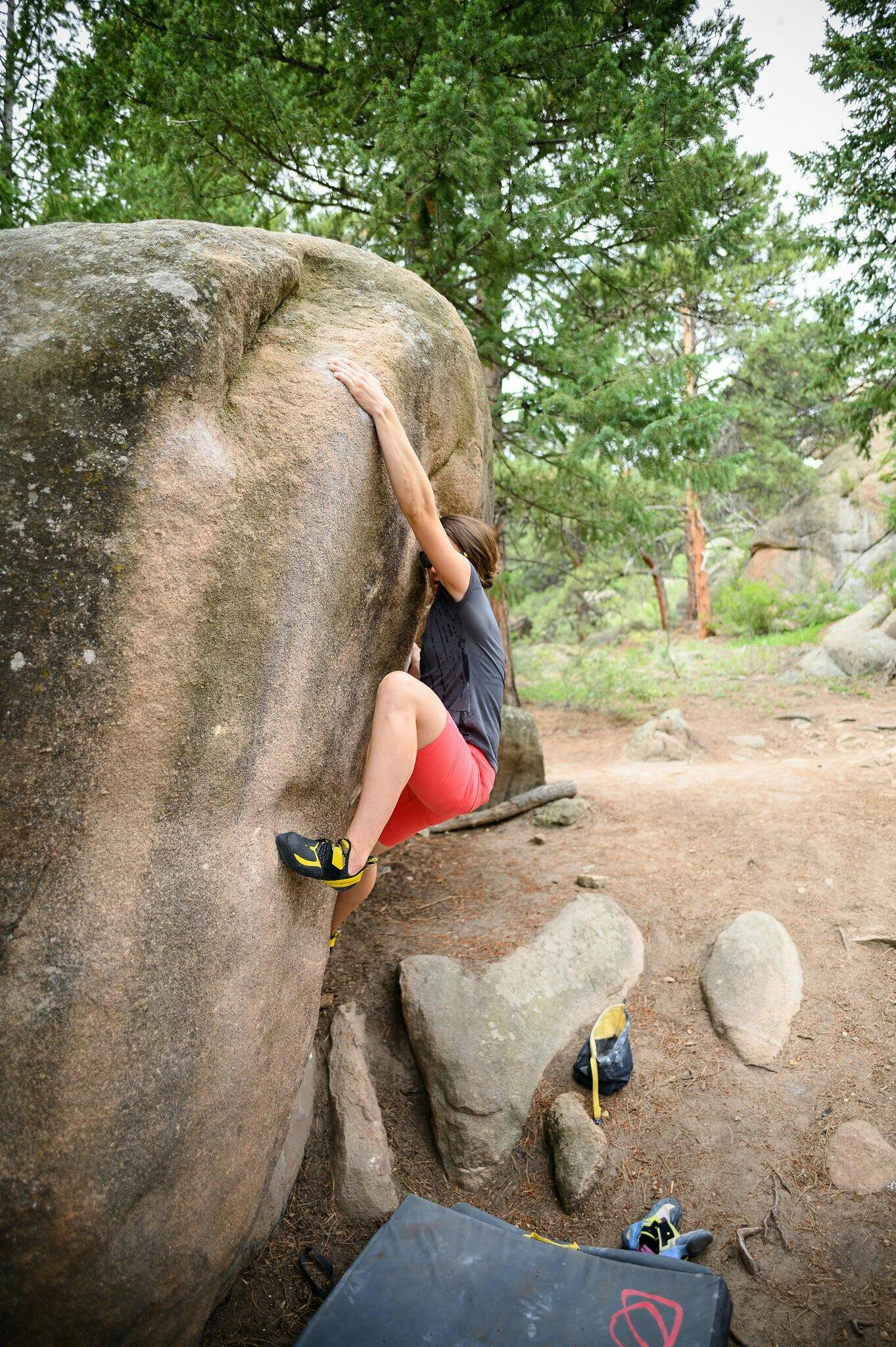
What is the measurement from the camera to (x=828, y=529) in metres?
18.9

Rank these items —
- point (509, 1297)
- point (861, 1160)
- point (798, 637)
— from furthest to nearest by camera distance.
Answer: point (798, 637)
point (861, 1160)
point (509, 1297)

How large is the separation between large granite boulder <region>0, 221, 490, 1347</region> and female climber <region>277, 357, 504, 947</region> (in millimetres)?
136

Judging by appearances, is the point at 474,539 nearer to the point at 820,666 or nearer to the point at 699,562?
the point at 820,666

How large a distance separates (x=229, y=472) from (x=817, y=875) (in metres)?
4.67

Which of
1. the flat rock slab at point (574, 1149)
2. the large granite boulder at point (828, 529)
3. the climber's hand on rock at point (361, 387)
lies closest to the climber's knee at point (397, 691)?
the climber's hand on rock at point (361, 387)

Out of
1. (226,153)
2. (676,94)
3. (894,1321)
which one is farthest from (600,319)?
(894,1321)

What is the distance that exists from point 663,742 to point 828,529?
12.1m

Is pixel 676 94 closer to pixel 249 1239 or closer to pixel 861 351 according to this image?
pixel 861 351

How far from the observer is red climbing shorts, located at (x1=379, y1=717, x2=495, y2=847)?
11.4 feet

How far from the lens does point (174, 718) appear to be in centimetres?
278

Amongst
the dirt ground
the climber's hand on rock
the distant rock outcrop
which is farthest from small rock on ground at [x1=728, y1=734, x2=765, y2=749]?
the climber's hand on rock

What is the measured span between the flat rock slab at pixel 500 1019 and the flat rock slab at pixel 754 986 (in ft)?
1.62

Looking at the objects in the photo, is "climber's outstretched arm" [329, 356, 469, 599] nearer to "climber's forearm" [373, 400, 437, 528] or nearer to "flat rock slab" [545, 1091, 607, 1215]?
"climber's forearm" [373, 400, 437, 528]

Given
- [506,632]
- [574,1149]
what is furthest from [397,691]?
[506,632]
